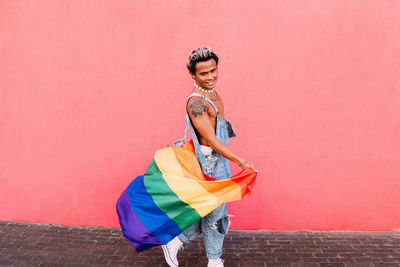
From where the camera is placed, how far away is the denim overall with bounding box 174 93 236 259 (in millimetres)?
3189

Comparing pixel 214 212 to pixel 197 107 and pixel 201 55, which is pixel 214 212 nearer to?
pixel 197 107

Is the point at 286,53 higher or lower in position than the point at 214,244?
higher

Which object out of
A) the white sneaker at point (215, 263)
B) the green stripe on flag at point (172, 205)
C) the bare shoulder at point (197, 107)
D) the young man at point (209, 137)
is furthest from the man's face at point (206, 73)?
the white sneaker at point (215, 263)

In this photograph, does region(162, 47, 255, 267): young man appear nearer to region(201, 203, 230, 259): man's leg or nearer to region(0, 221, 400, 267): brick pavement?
region(201, 203, 230, 259): man's leg

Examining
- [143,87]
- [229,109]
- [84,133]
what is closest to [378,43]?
[229,109]

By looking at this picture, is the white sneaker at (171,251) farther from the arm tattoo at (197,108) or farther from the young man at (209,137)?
the arm tattoo at (197,108)

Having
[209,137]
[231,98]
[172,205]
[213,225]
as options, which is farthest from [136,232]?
[231,98]

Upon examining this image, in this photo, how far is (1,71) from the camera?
4.22 meters

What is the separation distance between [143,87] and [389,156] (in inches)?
112

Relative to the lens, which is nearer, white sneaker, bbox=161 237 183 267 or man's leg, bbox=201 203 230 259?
man's leg, bbox=201 203 230 259

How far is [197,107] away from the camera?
2.95m

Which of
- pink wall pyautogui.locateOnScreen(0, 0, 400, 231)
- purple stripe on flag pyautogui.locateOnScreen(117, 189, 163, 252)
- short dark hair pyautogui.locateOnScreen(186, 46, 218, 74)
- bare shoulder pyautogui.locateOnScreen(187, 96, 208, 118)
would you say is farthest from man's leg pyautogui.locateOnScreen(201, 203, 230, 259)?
short dark hair pyautogui.locateOnScreen(186, 46, 218, 74)

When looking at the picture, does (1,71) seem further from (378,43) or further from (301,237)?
(378,43)

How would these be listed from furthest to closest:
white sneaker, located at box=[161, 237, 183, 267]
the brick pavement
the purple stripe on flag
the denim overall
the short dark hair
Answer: the brick pavement → white sneaker, located at box=[161, 237, 183, 267] → the denim overall → the purple stripe on flag → the short dark hair
